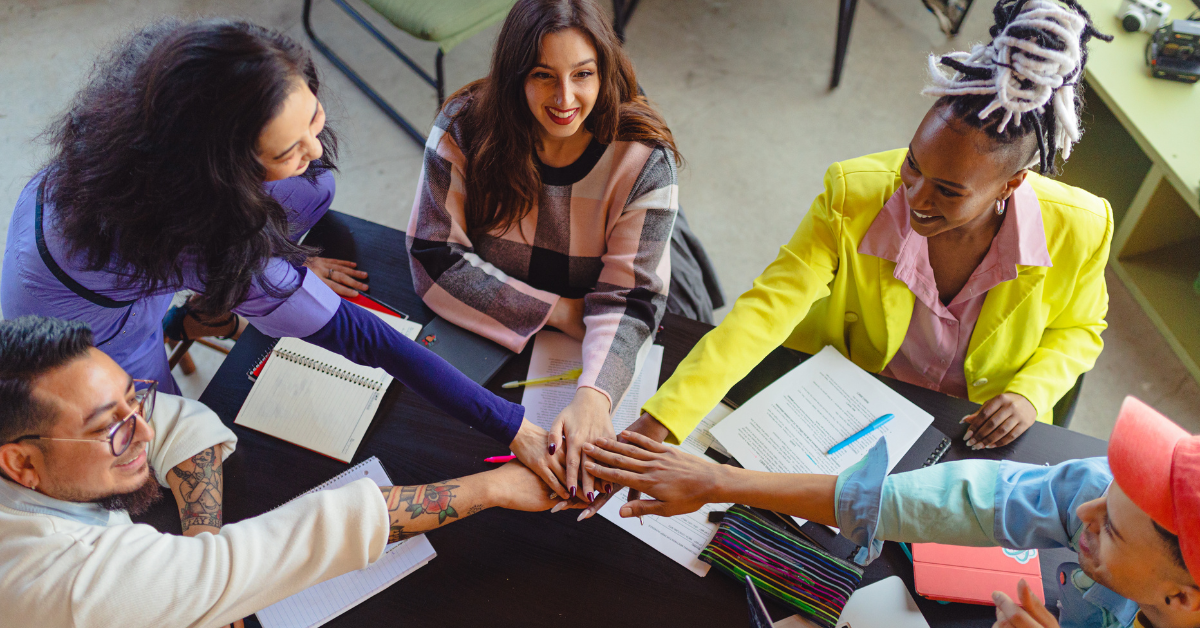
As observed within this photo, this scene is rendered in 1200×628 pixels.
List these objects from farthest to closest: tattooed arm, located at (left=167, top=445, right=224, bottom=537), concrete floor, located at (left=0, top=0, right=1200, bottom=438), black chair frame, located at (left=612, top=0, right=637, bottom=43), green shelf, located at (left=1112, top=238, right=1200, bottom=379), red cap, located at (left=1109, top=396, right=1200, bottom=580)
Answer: black chair frame, located at (left=612, top=0, right=637, bottom=43), concrete floor, located at (left=0, top=0, right=1200, bottom=438), green shelf, located at (left=1112, top=238, right=1200, bottom=379), tattooed arm, located at (left=167, top=445, right=224, bottom=537), red cap, located at (left=1109, top=396, right=1200, bottom=580)

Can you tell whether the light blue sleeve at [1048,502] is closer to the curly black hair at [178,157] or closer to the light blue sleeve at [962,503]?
the light blue sleeve at [962,503]

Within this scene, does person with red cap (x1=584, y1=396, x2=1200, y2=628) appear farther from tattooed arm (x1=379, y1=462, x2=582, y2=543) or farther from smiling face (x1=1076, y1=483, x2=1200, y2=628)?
tattooed arm (x1=379, y1=462, x2=582, y2=543)

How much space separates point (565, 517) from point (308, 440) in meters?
0.48

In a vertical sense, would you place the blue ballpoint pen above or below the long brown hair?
below

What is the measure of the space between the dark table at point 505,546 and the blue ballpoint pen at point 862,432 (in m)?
0.08

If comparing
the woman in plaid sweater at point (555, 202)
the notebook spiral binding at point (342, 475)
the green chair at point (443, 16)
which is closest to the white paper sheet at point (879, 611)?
the woman in plaid sweater at point (555, 202)

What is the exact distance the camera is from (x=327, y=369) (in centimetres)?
149

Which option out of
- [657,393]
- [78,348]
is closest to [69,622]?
[78,348]

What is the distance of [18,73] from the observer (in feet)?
10.9

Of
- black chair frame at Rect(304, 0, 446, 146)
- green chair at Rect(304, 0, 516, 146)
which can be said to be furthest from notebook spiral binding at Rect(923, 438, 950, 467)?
black chair frame at Rect(304, 0, 446, 146)

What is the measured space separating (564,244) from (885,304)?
2.20 feet

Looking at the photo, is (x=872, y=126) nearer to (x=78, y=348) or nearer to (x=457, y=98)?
(x=457, y=98)

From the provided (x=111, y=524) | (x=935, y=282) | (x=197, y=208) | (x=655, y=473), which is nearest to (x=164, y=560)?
(x=111, y=524)

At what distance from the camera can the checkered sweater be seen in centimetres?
155
